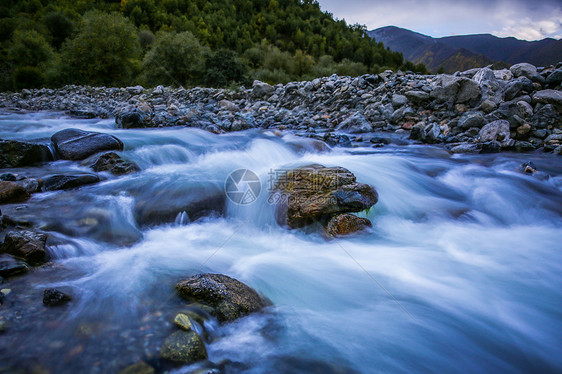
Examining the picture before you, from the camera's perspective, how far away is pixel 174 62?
16.7 m

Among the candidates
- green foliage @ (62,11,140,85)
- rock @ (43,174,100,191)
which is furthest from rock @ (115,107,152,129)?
green foliage @ (62,11,140,85)

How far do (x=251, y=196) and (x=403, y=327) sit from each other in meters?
2.74

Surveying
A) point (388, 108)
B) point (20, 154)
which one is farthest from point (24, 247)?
point (388, 108)

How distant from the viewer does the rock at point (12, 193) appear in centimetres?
339

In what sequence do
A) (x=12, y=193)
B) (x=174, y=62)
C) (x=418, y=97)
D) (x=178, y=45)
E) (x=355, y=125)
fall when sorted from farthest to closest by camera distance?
1. (x=174, y=62)
2. (x=178, y=45)
3. (x=355, y=125)
4. (x=418, y=97)
5. (x=12, y=193)

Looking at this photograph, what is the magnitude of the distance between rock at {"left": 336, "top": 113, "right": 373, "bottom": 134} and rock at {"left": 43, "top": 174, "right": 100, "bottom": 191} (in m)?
6.66

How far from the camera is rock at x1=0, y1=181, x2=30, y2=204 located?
3.39 meters

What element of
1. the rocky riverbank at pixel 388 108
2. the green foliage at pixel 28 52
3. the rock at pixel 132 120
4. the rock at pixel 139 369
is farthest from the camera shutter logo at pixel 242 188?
the green foliage at pixel 28 52

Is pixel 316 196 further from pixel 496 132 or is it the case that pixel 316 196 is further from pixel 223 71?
pixel 223 71

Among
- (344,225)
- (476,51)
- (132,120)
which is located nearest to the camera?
(344,225)

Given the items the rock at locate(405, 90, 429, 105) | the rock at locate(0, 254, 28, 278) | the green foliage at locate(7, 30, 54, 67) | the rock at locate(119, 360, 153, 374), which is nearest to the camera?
the rock at locate(119, 360, 153, 374)

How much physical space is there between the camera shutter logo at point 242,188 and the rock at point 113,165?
5.56 feet

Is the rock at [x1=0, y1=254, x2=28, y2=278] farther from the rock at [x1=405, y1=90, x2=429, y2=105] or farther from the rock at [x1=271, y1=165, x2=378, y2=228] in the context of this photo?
the rock at [x1=405, y1=90, x2=429, y2=105]

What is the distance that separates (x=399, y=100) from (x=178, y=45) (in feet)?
43.2
